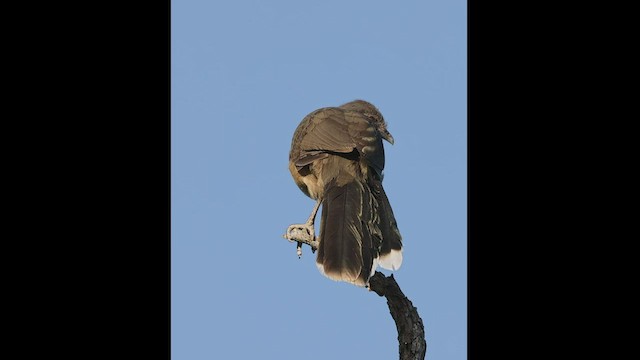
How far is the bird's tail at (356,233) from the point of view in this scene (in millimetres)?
5594

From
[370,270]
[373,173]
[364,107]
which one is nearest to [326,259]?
[370,270]

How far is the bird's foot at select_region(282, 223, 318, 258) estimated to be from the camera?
6270mm

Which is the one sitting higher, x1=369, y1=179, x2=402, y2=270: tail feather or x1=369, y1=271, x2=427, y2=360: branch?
x1=369, y1=179, x2=402, y2=270: tail feather

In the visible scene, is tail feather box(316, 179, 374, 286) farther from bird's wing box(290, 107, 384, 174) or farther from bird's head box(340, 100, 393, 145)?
bird's head box(340, 100, 393, 145)

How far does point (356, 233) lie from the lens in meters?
5.87

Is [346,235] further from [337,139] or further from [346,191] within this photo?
[337,139]

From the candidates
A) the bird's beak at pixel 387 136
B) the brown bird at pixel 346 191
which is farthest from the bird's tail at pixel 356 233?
the bird's beak at pixel 387 136

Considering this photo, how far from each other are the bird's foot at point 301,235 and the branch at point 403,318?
82 cm

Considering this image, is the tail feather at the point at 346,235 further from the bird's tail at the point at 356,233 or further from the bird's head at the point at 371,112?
the bird's head at the point at 371,112

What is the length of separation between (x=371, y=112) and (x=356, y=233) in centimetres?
267

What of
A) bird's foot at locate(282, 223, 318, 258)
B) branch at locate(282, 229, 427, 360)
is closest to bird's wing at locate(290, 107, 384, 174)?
bird's foot at locate(282, 223, 318, 258)
